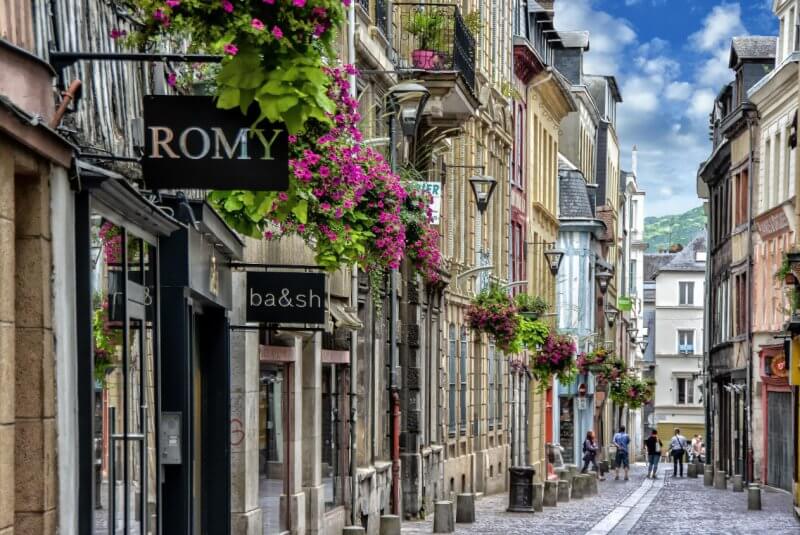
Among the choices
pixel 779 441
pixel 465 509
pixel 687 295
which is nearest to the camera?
pixel 465 509

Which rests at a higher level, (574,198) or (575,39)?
(575,39)

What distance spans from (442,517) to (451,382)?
40.2ft

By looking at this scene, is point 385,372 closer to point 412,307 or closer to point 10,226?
point 412,307

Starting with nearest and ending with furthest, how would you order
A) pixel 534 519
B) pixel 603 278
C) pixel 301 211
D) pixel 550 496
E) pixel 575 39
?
pixel 301 211, pixel 534 519, pixel 550 496, pixel 603 278, pixel 575 39

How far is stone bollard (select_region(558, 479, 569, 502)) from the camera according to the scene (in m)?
41.6

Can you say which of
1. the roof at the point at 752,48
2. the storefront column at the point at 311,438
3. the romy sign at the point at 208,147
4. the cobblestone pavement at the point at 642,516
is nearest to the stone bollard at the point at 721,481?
the cobblestone pavement at the point at 642,516

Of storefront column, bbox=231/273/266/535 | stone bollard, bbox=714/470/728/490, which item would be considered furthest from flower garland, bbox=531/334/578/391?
storefront column, bbox=231/273/266/535

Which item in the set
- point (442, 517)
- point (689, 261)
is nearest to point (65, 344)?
point (442, 517)

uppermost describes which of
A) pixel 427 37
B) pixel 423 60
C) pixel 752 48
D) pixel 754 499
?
pixel 752 48

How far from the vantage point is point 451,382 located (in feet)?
134

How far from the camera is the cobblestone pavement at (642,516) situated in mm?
31312

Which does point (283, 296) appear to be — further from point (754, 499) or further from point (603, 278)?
point (603, 278)

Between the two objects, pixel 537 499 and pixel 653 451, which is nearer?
pixel 537 499

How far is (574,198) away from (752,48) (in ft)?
60.7
